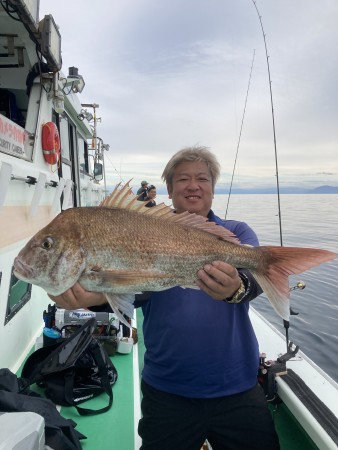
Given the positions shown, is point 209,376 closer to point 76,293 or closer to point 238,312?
point 238,312

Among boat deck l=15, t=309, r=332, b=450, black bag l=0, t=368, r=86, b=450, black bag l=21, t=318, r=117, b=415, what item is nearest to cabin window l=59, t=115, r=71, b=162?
black bag l=21, t=318, r=117, b=415

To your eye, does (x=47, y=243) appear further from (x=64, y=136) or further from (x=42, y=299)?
(x=64, y=136)

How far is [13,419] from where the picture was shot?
5.58 ft

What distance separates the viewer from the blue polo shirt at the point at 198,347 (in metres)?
2.27

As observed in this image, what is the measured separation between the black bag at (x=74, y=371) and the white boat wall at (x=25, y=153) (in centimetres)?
43

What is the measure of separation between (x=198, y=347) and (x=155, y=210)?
101 centimetres

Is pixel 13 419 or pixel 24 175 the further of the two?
pixel 24 175

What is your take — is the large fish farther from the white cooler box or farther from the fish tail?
the white cooler box

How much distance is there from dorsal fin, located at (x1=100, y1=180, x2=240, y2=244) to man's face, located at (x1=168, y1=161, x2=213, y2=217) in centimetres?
46

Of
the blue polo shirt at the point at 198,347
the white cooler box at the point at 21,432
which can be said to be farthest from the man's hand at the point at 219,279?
the white cooler box at the point at 21,432

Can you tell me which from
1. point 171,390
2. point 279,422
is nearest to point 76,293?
point 171,390

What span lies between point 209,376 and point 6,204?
8.48 feet

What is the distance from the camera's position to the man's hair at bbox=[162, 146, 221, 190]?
8.90 ft

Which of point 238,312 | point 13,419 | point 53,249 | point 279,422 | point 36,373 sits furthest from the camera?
point 279,422
